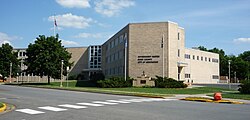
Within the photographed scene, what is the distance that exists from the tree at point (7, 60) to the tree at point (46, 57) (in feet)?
71.2

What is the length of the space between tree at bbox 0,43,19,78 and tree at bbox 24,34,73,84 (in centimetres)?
2171

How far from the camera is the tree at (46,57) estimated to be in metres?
56.7

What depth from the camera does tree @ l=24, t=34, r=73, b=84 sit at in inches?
2233

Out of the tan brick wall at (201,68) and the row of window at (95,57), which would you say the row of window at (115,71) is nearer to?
the row of window at (95,57)

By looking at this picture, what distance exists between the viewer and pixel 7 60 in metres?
79.8

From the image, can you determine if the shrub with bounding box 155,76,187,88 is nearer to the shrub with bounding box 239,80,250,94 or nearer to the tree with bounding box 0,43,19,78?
the shrub with bounding box 239,80,250,94

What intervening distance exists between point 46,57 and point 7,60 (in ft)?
93.4

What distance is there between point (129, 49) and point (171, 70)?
8.43m

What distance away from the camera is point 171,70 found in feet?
175

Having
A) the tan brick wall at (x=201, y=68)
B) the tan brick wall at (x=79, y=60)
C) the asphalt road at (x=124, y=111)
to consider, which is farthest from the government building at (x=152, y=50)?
the asphalt road at (x=124, y=111)

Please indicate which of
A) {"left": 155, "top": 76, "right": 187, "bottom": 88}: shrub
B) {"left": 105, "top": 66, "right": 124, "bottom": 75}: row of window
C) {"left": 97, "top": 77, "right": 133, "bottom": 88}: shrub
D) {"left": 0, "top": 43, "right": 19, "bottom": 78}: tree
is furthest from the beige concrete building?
{"left": 0, "top": 43, "right": 19, "bottom": 78}: tree

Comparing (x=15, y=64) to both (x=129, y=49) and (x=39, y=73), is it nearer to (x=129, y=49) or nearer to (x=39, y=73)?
(x=39, y=73)

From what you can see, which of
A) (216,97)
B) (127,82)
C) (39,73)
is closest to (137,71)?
(127,82)

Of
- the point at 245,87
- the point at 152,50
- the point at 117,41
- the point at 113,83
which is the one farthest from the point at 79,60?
the point at 245,87
